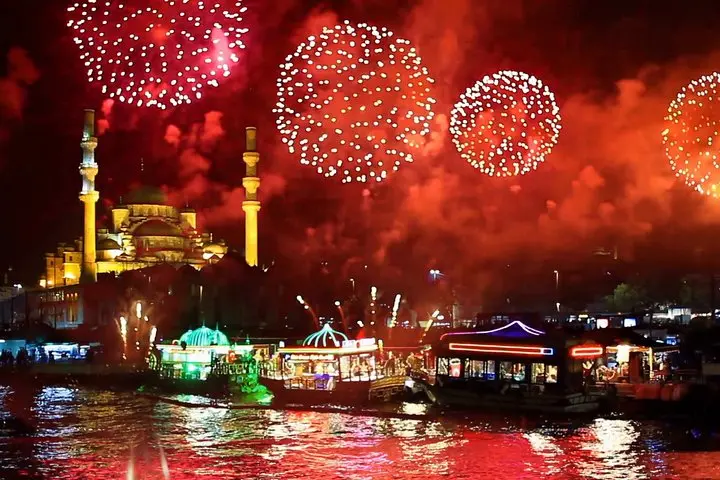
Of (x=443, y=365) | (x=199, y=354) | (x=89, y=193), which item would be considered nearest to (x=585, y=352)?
(x=443, y=365)

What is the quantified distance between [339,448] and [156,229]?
2832 inches

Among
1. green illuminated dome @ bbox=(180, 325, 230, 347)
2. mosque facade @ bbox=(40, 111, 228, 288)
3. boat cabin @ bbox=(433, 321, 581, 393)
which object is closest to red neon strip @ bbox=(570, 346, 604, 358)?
boat cabin @ bbox=(433, 321, 581, 393)

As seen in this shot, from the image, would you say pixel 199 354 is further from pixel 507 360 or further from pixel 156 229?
pixel 156 229

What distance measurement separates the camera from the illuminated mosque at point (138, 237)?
3110 inches

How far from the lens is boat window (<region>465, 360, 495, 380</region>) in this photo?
99.0ft

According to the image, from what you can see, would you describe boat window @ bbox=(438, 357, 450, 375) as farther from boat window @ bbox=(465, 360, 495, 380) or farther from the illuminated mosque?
the illuminated mosque

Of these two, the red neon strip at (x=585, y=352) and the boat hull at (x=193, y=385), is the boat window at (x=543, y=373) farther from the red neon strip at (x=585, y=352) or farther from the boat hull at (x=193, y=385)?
the boat hull at (x=193, y=385)

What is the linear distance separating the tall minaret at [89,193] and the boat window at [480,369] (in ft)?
174

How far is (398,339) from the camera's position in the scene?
55.7 m

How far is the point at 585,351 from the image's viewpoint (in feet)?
94.9

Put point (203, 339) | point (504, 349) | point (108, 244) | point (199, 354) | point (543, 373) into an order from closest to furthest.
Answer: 1. point (543, 373)
2. point (504, 349)
3. point (199, 354)
4. point (203, 339)
5. point (108, 244)

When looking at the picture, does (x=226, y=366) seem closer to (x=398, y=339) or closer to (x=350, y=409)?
(x=350, y=409)

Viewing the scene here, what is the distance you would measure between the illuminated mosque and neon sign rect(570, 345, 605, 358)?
5114cm

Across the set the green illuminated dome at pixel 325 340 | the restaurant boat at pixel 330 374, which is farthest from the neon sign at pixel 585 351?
the green illuminated dome at pixel 325 340
